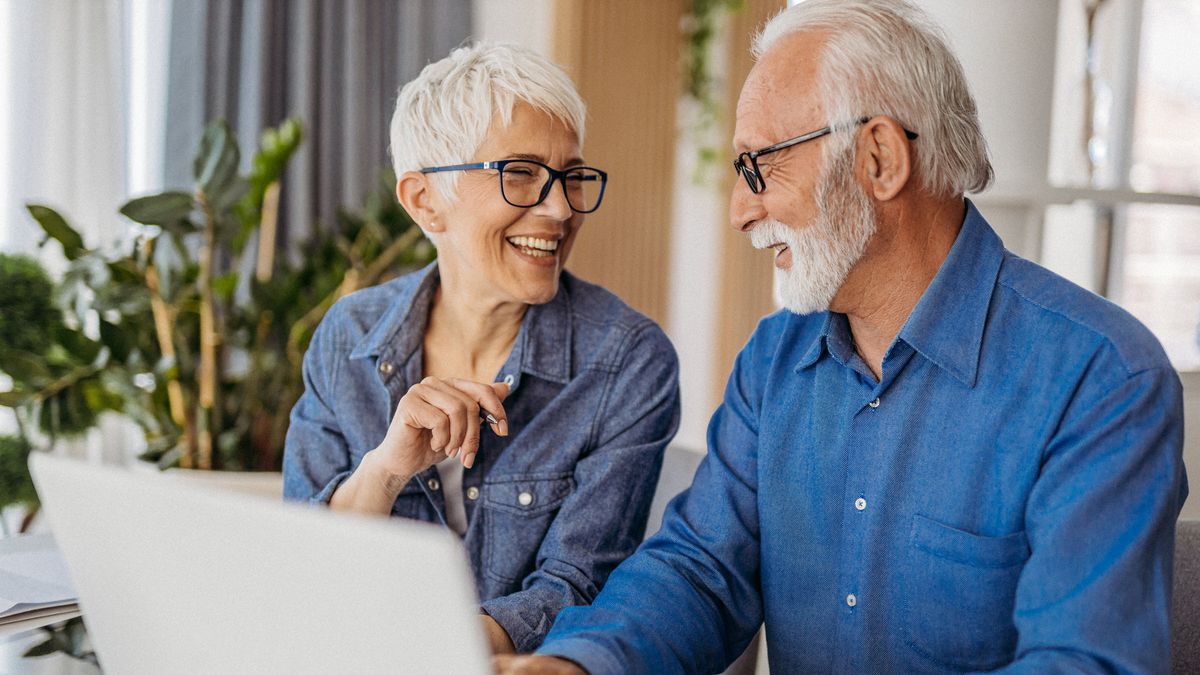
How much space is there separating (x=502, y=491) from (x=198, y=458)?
1458 millimetres

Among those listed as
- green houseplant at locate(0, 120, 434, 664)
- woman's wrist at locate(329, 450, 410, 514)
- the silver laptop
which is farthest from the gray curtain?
the silver laptop

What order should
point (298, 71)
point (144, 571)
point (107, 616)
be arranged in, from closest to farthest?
point (144, 571), point (107, 616), point (298, 71)

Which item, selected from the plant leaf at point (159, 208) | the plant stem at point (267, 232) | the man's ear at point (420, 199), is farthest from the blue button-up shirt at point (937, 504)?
the plant stem at point (267, 232)

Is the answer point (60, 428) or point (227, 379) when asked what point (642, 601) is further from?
point (227, 379)

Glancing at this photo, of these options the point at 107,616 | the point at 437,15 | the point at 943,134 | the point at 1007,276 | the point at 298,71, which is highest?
the point at 437,15

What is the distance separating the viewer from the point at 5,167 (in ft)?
10.6

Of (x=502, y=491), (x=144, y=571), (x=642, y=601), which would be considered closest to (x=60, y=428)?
(x=502, y=491)

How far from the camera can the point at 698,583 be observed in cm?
134

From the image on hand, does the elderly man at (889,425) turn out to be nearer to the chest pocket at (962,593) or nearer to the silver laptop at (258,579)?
the chest pocket at (962,593)

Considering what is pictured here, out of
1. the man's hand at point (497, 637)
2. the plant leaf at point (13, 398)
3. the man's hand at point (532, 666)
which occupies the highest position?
the man's hand at point (532, 666)

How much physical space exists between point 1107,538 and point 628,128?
3.55m

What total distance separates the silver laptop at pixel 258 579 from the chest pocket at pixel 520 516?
29.2 inches

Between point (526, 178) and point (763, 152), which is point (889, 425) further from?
point (526, 178)

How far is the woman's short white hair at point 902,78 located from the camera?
4.19ft
